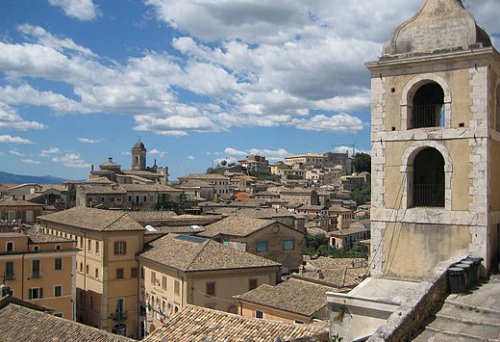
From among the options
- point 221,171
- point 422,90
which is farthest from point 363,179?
point 422,90

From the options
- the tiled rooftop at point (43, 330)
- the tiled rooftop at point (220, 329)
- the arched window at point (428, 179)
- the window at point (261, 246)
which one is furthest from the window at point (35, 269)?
the arched window at point (428, 179)

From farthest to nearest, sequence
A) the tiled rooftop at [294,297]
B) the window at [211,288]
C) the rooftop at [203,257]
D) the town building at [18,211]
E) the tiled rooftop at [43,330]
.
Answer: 1. the town building at [18,211]
2. the rooftop at [203,257]
3. the window at [211,288]
4. the tiled rooftop at [294,297]
5. the tiled rooftop at [43,330]

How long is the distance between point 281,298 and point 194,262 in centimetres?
727

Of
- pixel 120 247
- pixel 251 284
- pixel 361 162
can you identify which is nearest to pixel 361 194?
pixel 361 162

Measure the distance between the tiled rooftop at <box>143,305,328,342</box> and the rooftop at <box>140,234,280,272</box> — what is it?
16676 millimetres

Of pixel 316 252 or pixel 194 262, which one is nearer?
pixel 194 262

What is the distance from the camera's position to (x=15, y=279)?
3897 cm

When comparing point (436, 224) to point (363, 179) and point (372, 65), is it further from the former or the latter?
point (363, 179)

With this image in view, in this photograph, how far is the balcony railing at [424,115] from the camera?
13.3m

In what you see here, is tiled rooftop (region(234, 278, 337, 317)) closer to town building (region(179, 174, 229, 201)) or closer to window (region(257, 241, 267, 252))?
window (region(257, 241, 267, 252))

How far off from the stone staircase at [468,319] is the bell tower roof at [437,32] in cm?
509

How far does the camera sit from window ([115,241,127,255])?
44178 millimetres

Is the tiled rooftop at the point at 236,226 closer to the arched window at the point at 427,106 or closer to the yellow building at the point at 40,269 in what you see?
the yellow building at the point at 40,269

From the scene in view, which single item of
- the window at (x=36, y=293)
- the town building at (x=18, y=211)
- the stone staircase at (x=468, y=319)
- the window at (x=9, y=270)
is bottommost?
the window at (x=36, y=293)
